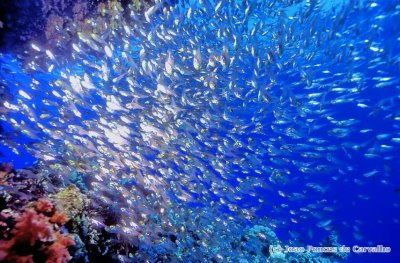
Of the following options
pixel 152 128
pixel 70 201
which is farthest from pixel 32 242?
pixel 152 128

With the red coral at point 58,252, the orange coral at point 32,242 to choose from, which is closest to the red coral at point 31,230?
the orange coral at point 32,242

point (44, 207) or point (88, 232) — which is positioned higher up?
point (88, 232)

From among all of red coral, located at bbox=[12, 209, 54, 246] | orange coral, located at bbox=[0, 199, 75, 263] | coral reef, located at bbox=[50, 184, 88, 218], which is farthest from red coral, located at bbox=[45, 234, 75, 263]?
coral reef, located at bbox=[50, 184, 88, 218]

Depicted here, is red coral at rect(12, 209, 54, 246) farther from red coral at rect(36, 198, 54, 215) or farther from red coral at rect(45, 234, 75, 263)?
red coral at rect(36, 198, 54, 215)

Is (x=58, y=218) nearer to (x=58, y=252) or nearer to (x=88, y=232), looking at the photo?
(x=58, y=252)

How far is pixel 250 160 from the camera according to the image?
12.0m

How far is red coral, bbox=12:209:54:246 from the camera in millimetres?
3932

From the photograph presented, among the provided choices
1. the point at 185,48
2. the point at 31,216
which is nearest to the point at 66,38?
the point at 185,48

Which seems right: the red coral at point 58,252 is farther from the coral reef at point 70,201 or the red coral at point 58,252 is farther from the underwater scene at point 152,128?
the coral reef at point 70,201

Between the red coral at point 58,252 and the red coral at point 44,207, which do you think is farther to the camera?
the red coral at point 44,207

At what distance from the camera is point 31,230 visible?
3.99 meters

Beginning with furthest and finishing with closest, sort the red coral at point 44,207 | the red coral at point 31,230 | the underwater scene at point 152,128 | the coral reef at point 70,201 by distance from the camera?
the underwater scene at point 152,128
the coral reef at point 70,201
the red coral at point 44,207
the red coral at point 31,230

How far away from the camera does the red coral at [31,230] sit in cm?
393

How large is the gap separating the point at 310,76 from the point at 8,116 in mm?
11206
